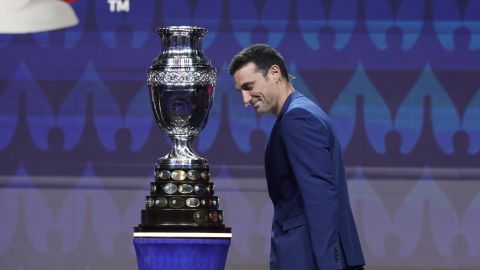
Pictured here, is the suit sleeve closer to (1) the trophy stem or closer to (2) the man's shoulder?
(2) the man's shoulder

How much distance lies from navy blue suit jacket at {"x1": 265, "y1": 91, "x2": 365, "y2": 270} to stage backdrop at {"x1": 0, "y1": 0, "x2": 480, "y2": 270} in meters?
2.00

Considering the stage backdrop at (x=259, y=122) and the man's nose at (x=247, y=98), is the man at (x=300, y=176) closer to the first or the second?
the man's nose at (x=247, y=98)

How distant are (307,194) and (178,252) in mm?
801

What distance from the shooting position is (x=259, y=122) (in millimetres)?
4676

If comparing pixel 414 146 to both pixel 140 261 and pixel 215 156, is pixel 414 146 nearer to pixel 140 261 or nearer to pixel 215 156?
pixel 215 156

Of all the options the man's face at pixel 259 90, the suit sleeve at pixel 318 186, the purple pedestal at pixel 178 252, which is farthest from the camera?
the purple pedestal at pixel 178 252

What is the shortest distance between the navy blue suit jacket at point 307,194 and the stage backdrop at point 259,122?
200 cm

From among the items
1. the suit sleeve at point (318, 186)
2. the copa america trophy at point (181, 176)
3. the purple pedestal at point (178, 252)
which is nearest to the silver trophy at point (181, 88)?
the copa america trophy at point (181, 176)

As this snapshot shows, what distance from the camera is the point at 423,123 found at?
4656 mm

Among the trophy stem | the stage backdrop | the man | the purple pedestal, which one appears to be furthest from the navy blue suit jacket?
the stage backdrop

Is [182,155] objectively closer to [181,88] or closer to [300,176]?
[181,88]

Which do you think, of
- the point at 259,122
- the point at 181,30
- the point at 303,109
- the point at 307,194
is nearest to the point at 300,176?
the point at 307,194

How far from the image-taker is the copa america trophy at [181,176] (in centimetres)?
321

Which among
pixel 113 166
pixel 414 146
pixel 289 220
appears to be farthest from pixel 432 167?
pixel 289 220
